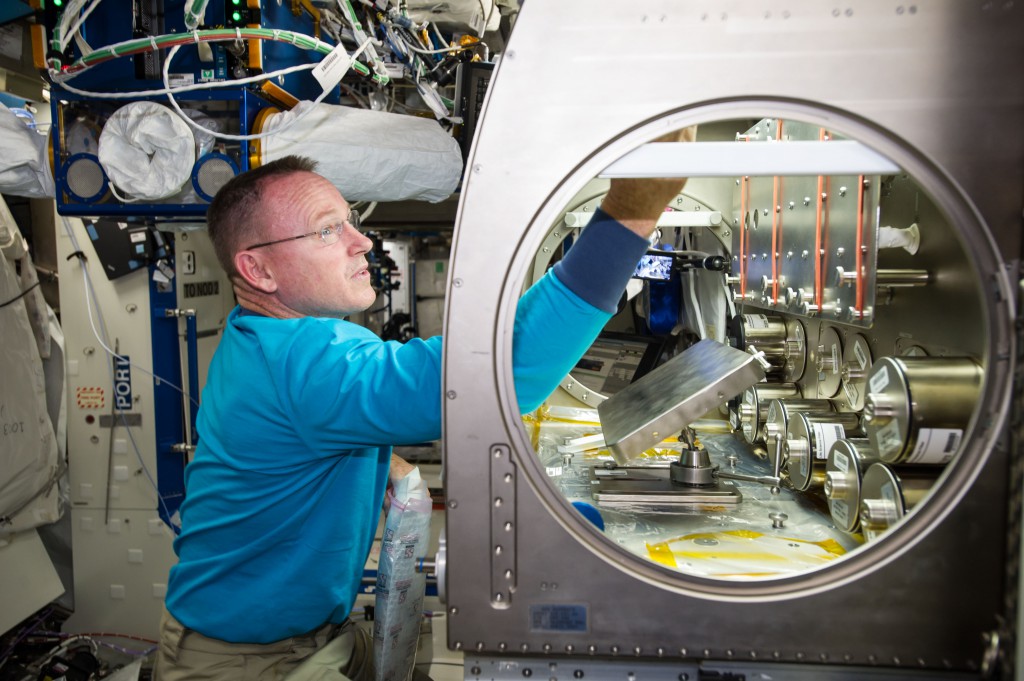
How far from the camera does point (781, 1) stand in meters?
1.14

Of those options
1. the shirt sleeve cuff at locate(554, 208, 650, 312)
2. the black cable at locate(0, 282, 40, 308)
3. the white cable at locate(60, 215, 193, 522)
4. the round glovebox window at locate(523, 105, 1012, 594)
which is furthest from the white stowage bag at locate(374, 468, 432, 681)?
the black cable at locate(0, 282, 40, 308)

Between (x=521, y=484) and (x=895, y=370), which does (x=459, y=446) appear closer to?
(x=521, y=484)

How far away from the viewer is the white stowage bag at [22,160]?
260 centimetres

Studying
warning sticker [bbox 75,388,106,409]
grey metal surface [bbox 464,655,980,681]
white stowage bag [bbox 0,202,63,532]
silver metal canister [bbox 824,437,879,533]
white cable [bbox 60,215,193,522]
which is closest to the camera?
grey metal surface [bbox 464,655,980,681]

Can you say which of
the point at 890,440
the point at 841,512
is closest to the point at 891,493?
the point at 890,440

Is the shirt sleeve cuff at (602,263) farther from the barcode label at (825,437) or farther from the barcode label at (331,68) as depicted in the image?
the barcode label at (331,68)

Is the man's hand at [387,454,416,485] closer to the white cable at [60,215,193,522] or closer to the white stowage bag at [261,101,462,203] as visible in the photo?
the white stowage bag at [261,101,462,203]

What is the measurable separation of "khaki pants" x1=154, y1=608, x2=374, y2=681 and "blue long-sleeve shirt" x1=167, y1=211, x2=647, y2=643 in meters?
0.05

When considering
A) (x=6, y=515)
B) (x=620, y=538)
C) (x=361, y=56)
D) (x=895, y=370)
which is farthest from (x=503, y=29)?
(x=6, y=515)

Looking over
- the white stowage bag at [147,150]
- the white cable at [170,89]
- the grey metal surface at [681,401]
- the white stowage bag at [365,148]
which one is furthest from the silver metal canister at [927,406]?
the white stowage bag at [147,150]

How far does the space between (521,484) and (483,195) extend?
51 centimetres

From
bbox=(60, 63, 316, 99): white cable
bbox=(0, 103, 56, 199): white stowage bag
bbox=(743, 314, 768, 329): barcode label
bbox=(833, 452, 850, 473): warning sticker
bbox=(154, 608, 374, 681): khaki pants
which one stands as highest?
bbox=(60, 63, 316, 99): white cable

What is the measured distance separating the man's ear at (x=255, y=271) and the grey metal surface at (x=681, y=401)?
1.06 meters

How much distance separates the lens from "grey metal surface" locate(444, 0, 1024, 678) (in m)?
1.11
